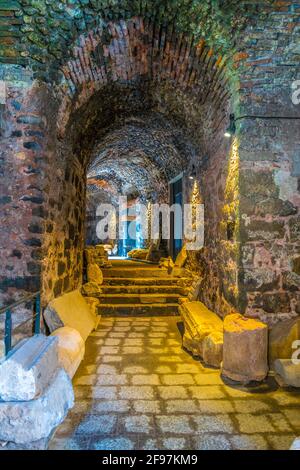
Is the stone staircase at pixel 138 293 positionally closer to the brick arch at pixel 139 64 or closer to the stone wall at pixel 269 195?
the stone wall at pixel 269 195

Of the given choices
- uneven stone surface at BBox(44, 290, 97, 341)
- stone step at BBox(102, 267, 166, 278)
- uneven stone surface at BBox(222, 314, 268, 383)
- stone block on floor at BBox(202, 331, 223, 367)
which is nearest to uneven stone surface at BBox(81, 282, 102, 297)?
uneven stone surface at BBox(44, 290, 97, 341)

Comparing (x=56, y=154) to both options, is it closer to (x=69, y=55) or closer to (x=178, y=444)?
(x=69, y=55)

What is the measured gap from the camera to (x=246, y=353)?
3211 millimetres

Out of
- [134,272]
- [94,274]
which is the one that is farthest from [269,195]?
[134,272]

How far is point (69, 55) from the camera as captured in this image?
379cm

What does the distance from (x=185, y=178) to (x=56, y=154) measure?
12.3ft

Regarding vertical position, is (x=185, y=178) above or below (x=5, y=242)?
above

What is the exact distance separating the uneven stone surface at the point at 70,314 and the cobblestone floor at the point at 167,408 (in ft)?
1.66

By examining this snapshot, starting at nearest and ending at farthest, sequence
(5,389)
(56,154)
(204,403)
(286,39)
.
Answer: (5,389) < (204,403) < (286,39) < (56,154)

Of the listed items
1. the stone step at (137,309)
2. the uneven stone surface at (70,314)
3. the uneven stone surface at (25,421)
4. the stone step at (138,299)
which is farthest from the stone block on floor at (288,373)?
the stone step at (138,299)

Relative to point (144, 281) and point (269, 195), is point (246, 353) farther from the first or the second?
point (144, 281)

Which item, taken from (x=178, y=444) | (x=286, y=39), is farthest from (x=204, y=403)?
(x=286, y=39)

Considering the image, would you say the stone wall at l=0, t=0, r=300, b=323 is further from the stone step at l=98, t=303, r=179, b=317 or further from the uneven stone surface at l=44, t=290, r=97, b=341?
the stone step at l=98, t=303, r=179, b=317

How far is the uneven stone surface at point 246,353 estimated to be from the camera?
320 cm
